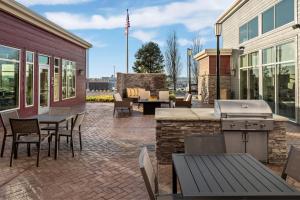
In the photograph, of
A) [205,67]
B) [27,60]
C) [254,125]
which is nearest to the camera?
[254,125]

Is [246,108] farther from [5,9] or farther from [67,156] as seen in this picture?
[5,9]

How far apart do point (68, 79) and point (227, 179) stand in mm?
17091

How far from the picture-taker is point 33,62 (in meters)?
13.2

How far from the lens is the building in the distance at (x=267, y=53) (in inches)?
441

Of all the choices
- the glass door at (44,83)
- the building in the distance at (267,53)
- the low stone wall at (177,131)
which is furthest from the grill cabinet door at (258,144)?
the glass door at (44,83)

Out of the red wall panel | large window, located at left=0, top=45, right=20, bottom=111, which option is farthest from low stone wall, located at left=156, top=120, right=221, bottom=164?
the red wall panel

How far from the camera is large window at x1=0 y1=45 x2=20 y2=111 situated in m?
10.5

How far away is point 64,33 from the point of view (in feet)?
54.7

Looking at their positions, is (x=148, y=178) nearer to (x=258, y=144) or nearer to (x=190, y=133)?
(x=190, y=133)

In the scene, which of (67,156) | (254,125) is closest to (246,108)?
(254,125)

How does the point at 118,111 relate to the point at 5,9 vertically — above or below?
below

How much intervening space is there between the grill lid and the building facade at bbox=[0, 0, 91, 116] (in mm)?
7813

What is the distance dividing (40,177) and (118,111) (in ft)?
32.9

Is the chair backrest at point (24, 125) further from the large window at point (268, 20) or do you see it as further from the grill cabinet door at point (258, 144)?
the large window at point (268, 20)
